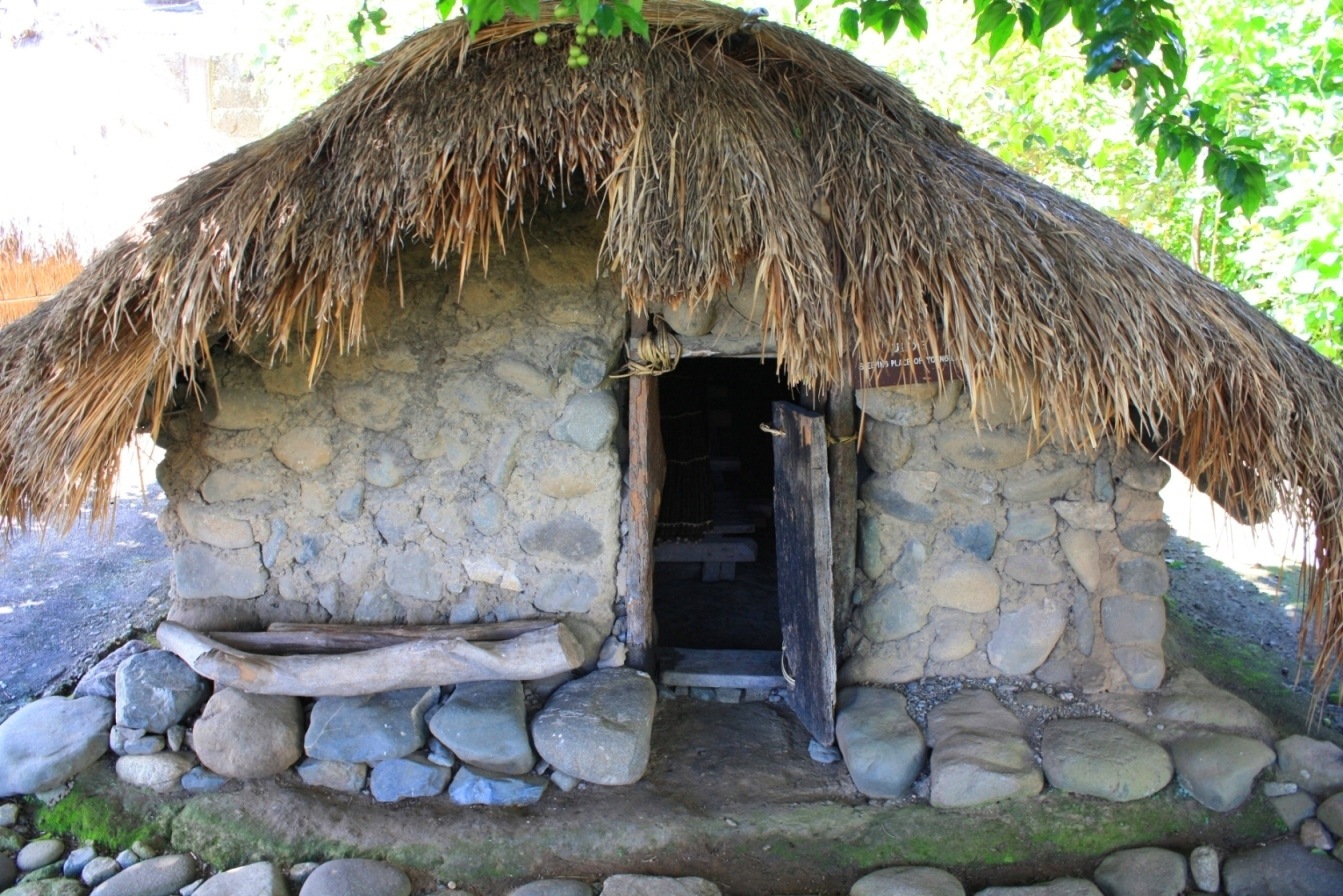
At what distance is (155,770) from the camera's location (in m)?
3.10

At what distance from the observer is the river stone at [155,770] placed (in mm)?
3092

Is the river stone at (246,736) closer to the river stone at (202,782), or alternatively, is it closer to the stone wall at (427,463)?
the river stone at (202,782)

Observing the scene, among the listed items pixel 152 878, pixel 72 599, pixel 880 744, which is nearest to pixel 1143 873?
pixel 880 744

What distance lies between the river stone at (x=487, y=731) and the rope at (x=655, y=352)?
120cm

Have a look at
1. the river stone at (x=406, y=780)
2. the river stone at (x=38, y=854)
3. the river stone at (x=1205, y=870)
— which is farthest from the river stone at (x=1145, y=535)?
the river stone at (x=38, y=854)

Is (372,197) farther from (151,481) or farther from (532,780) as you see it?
(151,481)

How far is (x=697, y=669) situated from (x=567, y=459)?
3.29ft

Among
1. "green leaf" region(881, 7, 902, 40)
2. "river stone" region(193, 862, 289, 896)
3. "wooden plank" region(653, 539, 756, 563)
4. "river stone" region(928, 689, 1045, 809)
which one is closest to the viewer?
"river stone" region(193, 862, 289, 896)

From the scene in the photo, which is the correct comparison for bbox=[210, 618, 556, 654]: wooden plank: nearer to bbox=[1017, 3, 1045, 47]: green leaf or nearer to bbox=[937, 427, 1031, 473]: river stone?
bbox=[937, 427, 1031, 473]: river stone

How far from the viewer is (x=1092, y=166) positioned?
23.6ft

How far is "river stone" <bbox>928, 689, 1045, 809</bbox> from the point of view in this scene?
305 centimetres

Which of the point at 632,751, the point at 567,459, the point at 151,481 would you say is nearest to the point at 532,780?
the point at 632,751

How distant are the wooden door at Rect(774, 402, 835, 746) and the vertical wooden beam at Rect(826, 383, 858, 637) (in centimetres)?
12

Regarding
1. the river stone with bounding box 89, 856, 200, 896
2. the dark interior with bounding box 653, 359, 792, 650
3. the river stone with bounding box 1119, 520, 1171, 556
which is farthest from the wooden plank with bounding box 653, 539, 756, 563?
the river stone with bounding box 89, 856, 200, 896
